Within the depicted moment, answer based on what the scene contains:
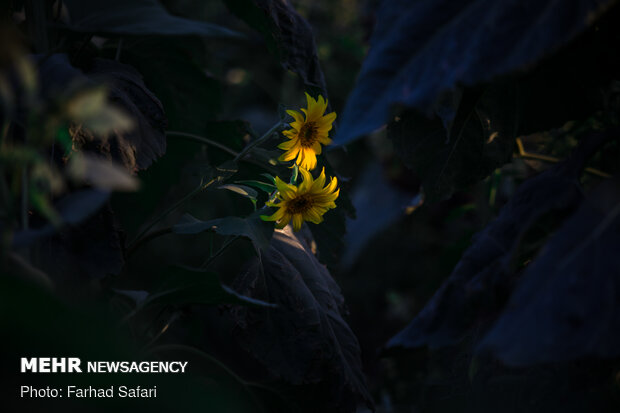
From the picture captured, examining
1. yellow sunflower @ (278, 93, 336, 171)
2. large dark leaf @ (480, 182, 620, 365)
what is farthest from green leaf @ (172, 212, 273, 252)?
large dark leaf @ (480, 182, 620, 365)

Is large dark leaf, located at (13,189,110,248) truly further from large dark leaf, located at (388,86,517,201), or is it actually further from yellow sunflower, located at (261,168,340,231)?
large dark leaf, located at (388,86,517,201)

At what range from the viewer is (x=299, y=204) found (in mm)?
660

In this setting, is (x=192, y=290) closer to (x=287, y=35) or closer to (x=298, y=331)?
(x=298, y=331)

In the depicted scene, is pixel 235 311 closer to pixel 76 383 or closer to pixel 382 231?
pixel 76 383

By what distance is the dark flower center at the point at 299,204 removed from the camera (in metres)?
0.65

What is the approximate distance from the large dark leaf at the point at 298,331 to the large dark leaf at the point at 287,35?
25 centimetres

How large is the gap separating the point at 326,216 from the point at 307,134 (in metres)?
0.16

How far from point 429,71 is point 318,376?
370 millimetres

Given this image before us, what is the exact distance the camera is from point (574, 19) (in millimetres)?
371

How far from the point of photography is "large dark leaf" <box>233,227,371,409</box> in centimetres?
59

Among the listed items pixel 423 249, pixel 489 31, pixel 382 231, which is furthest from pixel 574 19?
pixel 382 231

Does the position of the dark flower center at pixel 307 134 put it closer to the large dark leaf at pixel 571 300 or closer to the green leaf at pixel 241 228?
the green leaf at pixel 241 228

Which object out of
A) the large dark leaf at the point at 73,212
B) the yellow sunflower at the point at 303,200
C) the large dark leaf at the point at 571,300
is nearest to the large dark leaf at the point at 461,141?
the yellow sunflower at the point at 303,200

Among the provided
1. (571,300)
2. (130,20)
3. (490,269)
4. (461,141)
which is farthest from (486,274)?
Answer: (130,20)
